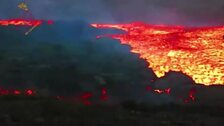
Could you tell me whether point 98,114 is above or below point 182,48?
below

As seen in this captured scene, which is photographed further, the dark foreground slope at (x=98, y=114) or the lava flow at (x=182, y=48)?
the lava flow at (x=182, y=48)

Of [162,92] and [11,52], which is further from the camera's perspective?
[11,52]

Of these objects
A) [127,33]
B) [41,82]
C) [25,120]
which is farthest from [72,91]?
[127,33]

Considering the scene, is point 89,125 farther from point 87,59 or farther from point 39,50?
point 39,50

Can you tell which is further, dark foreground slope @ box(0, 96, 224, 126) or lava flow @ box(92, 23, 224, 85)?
lava flow @ box(92, 23, 224, 85)

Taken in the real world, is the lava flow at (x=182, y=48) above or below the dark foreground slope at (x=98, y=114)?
above
